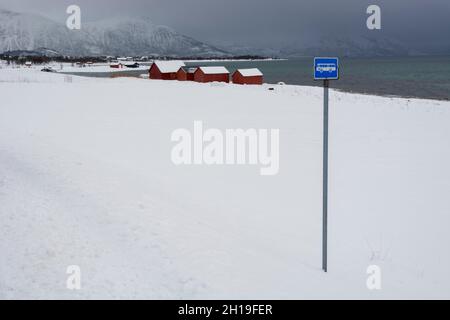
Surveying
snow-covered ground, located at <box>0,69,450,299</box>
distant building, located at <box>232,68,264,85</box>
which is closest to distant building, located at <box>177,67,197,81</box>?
distant building, located at <box>232,68,264,85</box>

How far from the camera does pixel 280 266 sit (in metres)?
6.97

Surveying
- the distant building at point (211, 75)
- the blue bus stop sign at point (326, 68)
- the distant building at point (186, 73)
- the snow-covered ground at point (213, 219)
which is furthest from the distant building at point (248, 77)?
the blue bus stop sign at point (326, 68)

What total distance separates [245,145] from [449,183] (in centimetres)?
750

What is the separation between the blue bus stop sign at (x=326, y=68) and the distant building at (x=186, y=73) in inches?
2786

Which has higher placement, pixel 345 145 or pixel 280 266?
pixel 345 145

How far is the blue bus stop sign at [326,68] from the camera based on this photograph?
6.24 metres

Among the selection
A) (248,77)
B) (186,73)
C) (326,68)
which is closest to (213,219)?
(326,68)

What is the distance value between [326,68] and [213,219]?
4.22 meters

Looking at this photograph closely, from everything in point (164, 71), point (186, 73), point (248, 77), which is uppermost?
point (164, 71)

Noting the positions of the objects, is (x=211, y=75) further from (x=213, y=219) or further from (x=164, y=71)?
(x=213, y=219)

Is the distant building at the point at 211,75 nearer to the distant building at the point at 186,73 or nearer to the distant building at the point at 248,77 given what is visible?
the distant building at the point at 186,73

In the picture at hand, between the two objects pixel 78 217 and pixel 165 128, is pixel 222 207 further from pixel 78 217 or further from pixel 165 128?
→ pixel 165 128

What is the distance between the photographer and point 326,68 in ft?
20.6
